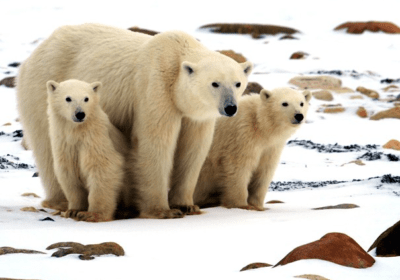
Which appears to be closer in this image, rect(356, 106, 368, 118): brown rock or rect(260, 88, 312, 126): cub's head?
rect(260, 88, 312, 126): cub's head

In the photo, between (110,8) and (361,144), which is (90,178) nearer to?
(361,144)

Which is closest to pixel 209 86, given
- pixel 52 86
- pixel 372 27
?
pixel 52 86

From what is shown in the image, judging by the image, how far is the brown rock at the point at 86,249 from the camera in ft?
11.4

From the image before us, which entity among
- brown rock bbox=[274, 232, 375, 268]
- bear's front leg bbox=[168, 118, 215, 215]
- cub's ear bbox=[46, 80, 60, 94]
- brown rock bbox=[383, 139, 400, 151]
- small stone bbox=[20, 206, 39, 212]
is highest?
cub's ear bbox=[46, 80, 60, 94]

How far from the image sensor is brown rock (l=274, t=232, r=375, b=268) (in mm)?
3199

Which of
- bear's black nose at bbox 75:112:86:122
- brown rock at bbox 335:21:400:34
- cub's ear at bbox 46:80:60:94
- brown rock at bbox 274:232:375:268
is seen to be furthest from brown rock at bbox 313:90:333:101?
brown rock at bbox 274:232:375:268

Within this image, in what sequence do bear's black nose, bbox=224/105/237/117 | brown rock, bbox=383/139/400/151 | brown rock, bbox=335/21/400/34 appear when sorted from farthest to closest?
brown rock, bbox=335/21/400/34
brown rock, bbox=383/139/400/151
bear's black nose, bbox=224/105/237/117

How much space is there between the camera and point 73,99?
16.8ft

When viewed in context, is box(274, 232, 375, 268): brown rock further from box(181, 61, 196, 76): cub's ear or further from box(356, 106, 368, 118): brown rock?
box(356, 106, 368, 118): brown rock

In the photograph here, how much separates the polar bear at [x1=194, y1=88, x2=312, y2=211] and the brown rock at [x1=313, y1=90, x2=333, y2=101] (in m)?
8.51

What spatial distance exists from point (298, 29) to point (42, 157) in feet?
69.3

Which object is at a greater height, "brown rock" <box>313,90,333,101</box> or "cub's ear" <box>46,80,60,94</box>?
"cub's ear" <box>46,80,60,94</box>

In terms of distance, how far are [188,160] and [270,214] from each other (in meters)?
0.92

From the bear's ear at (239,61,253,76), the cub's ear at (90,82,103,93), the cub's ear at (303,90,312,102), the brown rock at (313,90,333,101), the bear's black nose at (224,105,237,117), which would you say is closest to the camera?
the bear's black nose at (224,105,237,117)
